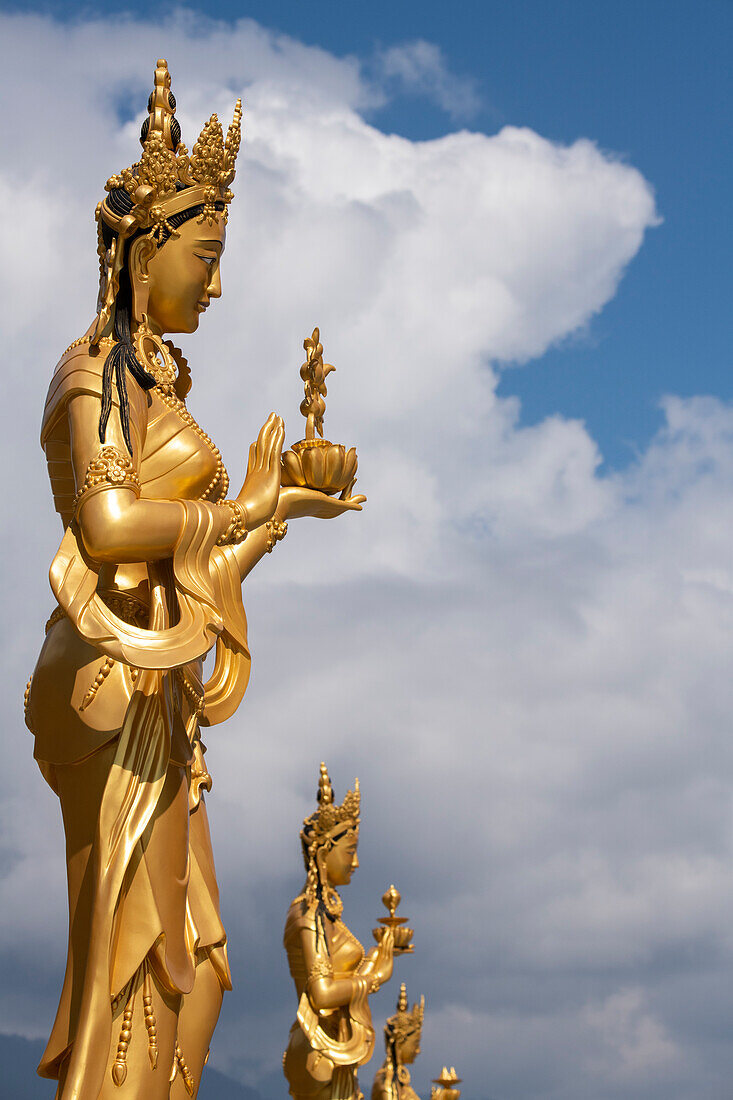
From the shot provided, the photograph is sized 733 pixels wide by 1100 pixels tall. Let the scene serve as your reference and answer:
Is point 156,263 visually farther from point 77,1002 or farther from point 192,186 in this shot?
point 77,1002

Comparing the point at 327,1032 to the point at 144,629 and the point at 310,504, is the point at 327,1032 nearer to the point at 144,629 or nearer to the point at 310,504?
the point at 310,504

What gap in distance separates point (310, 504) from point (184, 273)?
845 mm

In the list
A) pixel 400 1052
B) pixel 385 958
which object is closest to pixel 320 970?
pixel 385 958

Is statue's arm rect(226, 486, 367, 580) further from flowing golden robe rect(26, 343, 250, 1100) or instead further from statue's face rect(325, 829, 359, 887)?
statue's face rect(325, 829, 359, 887)

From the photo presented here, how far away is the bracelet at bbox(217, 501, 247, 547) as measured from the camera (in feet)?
13.6

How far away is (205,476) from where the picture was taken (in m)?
4.24

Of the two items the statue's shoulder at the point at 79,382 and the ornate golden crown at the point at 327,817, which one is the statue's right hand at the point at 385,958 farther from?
the statue's shoulder at the point at 79,382

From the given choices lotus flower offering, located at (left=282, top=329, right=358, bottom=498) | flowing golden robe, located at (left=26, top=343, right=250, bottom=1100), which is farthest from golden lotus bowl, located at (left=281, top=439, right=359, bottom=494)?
flowing golden robe, located at (left=26, top=343, right=250, bottom=1100)

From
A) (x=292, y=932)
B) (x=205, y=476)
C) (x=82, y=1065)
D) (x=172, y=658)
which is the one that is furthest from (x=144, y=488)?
(x=292, y=932)

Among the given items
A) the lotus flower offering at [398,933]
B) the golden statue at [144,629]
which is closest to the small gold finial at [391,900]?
the lotus flower offering at [398,933]

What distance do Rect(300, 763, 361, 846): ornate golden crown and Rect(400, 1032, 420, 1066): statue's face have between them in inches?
98.7

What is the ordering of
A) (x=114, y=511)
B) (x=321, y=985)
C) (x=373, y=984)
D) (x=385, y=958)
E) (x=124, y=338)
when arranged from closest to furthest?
(x=114, y=511)
(x=124, y=338)
(x=321, y=985)
(x=373, y=984)
(x=385, y=958)

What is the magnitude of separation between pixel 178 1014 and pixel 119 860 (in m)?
0.48

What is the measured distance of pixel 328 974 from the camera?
7.90 meters
